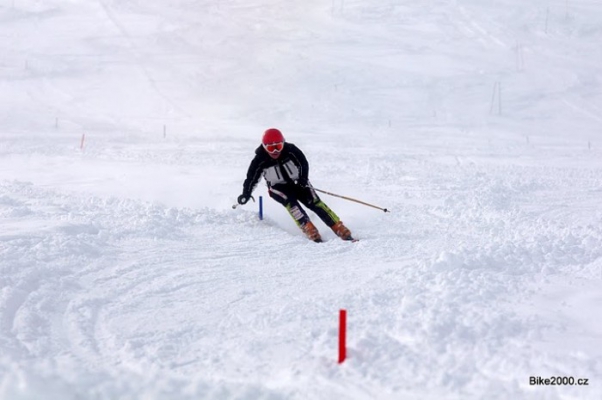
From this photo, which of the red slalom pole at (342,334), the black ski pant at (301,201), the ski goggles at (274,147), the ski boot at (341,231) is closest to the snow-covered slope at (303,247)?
the red slalom pole at (342,334)

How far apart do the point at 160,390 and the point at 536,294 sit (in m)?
3.41

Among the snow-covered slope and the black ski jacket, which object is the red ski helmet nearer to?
the black ski jacket

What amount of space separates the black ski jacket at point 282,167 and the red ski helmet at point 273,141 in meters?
0.16

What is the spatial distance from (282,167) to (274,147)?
0.41 meters

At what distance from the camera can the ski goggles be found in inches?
361

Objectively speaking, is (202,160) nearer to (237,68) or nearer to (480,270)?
(480,270)

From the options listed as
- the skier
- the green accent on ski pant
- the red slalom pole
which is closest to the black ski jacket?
the skier

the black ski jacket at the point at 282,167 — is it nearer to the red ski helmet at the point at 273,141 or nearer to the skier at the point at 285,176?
the skier at the point at 285,176

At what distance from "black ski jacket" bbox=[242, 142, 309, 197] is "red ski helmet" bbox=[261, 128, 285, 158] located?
0.16 m

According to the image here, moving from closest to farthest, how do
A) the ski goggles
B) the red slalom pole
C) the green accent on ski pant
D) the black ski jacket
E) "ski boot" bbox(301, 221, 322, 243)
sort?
1. the red slalom pole
2. "ski boot" bbox(301, 221, 322, 243)
3. the green accent on ski pant
4. the ski goggles
5. the black ski jacket

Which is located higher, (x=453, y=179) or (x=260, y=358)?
(x=260, y=358)

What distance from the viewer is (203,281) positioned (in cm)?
641

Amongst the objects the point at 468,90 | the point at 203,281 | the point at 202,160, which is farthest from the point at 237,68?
the point at 203,281

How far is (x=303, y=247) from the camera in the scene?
26.2 ft
